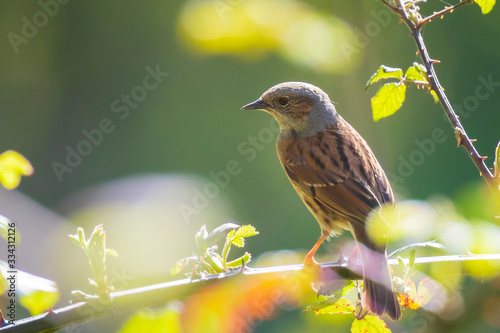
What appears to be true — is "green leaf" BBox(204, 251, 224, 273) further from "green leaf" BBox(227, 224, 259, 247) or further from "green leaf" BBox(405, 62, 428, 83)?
"green leaf" BBox(405, 62, 428, 83)

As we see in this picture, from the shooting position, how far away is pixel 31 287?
1.31m

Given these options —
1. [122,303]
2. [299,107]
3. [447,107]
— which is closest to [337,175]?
[299,107]

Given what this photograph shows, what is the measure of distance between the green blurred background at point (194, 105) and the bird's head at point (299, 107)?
414 mm

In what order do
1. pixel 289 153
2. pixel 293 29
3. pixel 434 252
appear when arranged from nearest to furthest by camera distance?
1. pixel 434 252
2. pixel 293 29
3. pixel 289 153

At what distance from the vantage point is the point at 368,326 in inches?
65.6

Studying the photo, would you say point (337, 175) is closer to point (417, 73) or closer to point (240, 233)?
point (417, 73)

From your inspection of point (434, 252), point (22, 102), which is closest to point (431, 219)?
point (434, 252)

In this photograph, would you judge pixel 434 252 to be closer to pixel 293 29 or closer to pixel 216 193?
pixel 293 29

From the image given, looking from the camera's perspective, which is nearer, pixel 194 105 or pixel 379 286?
pixel 379 286

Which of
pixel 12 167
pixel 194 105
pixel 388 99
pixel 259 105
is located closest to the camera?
pixel 12 167

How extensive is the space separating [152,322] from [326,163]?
7.94 ft

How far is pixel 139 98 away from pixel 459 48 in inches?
140

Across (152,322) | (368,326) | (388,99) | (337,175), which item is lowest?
(368,326)

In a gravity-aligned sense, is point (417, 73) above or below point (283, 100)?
below
